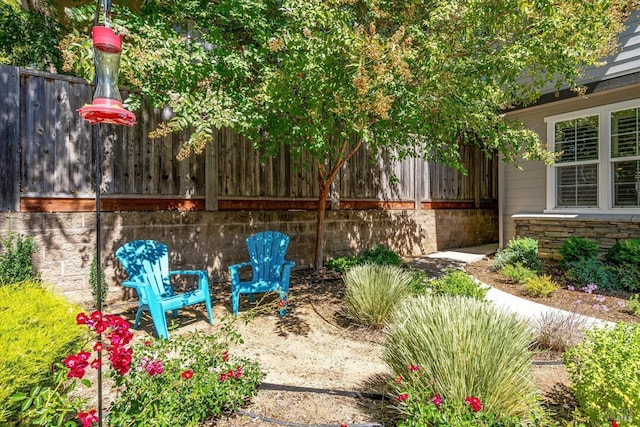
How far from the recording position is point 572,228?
233 inches

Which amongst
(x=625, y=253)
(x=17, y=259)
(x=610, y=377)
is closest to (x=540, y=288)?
(x=625, y=253)

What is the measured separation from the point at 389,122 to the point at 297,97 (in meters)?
1.29

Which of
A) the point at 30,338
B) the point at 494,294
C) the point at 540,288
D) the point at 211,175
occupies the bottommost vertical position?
the point at 494,294

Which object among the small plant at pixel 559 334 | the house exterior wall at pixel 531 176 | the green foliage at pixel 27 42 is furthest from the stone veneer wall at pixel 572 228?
the green foliage at pixel 27 42

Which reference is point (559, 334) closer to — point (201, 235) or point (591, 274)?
point (591, 274)

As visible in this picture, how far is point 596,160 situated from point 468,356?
17.8 feet

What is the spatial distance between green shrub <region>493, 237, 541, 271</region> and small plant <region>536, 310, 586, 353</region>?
8.61ft

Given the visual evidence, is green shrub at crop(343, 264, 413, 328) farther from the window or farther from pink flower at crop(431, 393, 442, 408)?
the window

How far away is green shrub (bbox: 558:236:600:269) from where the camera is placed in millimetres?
5281

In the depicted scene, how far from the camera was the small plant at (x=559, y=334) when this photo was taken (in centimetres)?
306

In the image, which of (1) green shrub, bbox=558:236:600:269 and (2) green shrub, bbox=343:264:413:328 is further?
(1) green shrub, bbox=558:236:600:269

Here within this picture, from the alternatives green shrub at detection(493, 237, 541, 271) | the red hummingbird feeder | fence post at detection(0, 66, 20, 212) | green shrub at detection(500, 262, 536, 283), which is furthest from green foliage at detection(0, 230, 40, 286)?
green shrub at detection(493, 237, 541, 271)

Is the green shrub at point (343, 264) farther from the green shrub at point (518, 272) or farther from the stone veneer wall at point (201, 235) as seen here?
the green shrub at point (518, 272)

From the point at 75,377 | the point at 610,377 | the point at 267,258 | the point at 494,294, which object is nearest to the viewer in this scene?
the point at 75,377
